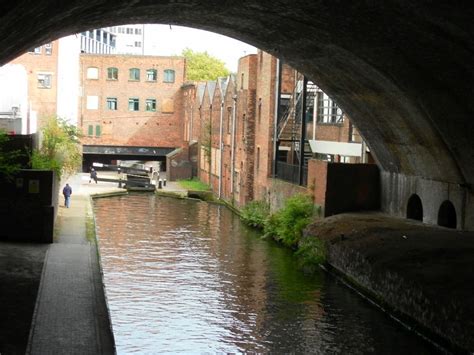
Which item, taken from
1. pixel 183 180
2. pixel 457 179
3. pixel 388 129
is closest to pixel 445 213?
pixel 457 179

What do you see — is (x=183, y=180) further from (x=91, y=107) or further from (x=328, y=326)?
(x=328, y=326)

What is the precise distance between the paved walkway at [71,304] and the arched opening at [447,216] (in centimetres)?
971

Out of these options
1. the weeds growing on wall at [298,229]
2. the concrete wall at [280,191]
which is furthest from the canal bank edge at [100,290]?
the concrete wall at [280,191]

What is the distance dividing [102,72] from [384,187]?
126ft

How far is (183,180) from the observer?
184ft

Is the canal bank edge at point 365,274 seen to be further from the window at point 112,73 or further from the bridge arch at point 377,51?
the window at point 112,73

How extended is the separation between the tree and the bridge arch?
65342 millimetres

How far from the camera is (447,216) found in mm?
22703

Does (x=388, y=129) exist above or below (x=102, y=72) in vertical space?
below

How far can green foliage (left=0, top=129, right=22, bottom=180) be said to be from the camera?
22031 mm

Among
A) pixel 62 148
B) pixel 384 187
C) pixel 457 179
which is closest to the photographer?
pixel 457 179

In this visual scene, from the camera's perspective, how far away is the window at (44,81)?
52.7 metres

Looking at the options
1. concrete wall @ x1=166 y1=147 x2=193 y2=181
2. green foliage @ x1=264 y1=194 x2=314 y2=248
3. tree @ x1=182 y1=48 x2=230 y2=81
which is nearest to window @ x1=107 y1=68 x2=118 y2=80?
concrete wall @ x1=166 y1=147 x2=193 y2=181

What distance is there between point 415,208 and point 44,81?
112ft
